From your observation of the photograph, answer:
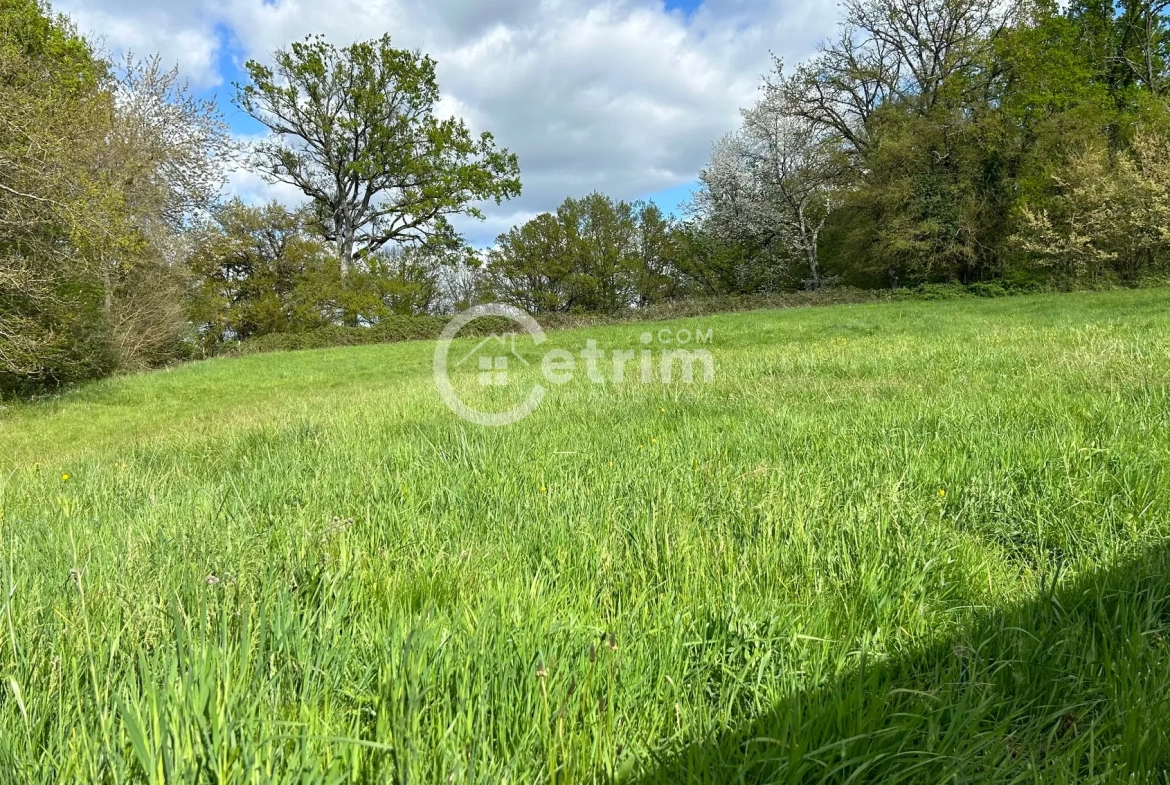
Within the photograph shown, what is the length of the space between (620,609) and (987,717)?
37.7 inches

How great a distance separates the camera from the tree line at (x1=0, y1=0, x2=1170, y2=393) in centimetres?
1252

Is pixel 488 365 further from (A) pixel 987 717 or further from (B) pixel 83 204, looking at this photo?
(A) pixel 987 717

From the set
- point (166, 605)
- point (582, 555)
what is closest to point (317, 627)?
point (166, 605)

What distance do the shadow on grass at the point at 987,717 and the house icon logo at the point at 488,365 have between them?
388 centimetres

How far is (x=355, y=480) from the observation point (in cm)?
310

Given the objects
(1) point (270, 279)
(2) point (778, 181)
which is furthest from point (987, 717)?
(1) point (270, 279)

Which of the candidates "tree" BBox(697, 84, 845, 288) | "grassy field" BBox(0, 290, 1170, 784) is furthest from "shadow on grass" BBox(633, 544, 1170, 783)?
"tree" BBox(697, 84, 845, 288)

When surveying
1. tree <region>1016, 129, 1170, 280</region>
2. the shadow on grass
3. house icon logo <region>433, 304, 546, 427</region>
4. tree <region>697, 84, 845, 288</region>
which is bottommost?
the shadow on grass

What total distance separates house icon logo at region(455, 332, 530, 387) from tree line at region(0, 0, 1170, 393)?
7.90 metres

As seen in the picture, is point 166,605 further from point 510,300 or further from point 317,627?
point 510,300

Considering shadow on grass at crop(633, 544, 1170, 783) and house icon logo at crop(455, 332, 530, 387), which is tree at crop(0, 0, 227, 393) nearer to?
house icon logo at crop(455, 332, 530, 387)

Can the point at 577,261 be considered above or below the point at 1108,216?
above

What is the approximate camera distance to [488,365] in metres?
17.5

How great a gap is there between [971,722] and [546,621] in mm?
1023
